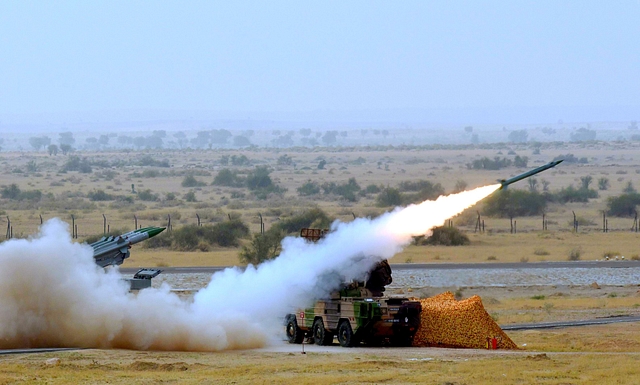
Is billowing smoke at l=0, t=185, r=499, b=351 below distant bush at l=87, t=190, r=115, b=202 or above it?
above

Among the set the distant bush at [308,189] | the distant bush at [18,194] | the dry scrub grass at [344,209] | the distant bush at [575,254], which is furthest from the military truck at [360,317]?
the distant bush at [308,189]

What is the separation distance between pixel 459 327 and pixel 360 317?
2749 millimetres

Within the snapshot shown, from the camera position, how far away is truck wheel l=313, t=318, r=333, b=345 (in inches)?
1217

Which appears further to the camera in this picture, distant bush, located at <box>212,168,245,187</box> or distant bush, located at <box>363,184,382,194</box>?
distant bush, located at <box>212,168,245,187</box>

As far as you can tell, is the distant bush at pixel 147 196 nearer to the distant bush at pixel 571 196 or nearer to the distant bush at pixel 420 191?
the distant bush at pixel 420 191

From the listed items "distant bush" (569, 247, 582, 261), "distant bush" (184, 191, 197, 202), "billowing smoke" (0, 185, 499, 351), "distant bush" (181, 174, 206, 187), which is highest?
"billowing smoke" (0, 185, 499, 351)

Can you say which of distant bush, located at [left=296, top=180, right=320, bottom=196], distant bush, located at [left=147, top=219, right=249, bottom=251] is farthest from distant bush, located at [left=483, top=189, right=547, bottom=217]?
distant bush, located at [left=296, top=180, right=320, bottom=196]

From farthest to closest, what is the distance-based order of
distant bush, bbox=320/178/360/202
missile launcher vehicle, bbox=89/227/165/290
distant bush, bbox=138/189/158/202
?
distant bush, bbox=320/178/360/202 < distant bush, bbox=138/189/158/202 < missile launcher vehicle, bbox=89/227/165/290

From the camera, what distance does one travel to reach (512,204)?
81812 mm

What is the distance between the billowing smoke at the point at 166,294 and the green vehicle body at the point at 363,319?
23.4 inches

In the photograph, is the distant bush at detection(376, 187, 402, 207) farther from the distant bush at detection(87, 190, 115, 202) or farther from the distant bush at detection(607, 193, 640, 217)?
the distant bush at detection(87, 190, 115, 202)

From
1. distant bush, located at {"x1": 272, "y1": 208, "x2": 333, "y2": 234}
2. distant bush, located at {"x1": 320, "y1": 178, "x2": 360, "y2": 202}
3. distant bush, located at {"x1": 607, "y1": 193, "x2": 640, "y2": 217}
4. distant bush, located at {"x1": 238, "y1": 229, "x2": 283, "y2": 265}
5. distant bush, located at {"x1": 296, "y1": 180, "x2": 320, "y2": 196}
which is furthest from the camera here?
distant bush, located at {"x1": 296, "y1": 180, "x2": 320, "y2": 196}

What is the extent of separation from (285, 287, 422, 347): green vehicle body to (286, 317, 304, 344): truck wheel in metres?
0.69

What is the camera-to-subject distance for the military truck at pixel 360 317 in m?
29.2
